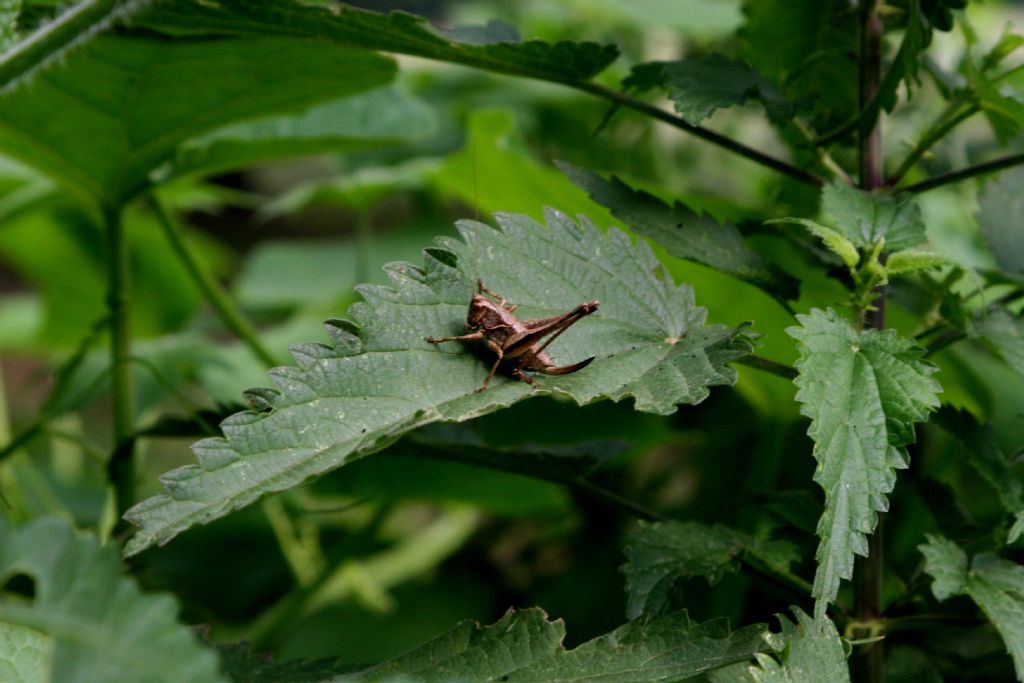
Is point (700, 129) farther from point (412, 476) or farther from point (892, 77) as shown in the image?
point (412, 476)

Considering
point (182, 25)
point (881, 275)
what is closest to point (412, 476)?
point (182, 25)

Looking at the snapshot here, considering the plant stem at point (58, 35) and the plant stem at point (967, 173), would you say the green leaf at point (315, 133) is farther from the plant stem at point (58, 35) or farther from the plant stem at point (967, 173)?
the plant stem at point (967, 173)

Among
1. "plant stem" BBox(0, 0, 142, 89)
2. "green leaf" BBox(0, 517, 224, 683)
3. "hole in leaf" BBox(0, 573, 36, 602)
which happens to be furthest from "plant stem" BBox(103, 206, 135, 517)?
"green leaf" BBox(0, 517, 224, 683)

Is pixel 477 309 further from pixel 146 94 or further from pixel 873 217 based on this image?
pixel 146 94

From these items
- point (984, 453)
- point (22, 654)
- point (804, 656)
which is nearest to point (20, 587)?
point (22, 654)

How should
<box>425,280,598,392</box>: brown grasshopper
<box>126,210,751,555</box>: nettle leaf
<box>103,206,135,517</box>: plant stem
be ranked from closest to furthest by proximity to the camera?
<box>126,210,751,555</box>: nettle leaf, <box>425,280,598,392</box>: brown grasshopper, <box>103,206,135,517</box>: plant stem

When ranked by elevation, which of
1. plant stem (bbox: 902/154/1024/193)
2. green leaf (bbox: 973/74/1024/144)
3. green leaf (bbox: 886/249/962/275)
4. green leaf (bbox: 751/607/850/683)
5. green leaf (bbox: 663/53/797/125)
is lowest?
green leaf (bbox: 751/607/850/683)

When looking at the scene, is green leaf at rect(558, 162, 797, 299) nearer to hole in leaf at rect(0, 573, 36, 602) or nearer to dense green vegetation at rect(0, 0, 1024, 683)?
dense green vegetation at rect(0, 0, 1024, 683)
